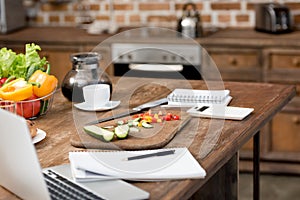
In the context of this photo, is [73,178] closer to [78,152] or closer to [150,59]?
[78,152]

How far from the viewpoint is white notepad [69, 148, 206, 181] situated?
217 centimetres

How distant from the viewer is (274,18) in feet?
16.3

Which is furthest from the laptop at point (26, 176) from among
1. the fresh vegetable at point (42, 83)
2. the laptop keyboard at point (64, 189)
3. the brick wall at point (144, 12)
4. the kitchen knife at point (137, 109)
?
the brick wall at point (144, 12)

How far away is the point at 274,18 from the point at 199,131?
8.21ft

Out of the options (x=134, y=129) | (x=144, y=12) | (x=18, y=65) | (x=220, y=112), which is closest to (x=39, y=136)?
(x=134, y=129)

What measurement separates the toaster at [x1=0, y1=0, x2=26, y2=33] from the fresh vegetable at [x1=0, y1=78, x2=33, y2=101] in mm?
2690

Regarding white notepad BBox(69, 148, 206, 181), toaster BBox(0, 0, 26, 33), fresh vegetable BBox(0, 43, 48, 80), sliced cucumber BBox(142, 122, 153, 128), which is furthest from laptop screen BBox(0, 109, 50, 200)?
toaster BBox(0, 0, 26, 33)

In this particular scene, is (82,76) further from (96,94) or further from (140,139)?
(140,139)

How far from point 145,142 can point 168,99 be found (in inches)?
24.2

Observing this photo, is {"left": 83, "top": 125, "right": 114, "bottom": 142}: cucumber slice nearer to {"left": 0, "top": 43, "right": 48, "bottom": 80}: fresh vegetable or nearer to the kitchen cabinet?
{"left": 0, "top": 43, "right": 48, "bottom": 80}: fresh vegetable

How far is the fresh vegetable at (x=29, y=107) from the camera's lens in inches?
113

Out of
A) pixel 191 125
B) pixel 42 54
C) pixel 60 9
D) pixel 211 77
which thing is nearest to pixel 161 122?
pixel 191 125

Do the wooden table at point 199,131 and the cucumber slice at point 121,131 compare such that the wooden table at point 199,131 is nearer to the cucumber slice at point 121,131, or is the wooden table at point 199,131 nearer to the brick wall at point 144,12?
the cucumber slice at point 121,131

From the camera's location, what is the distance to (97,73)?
3.15 metres
